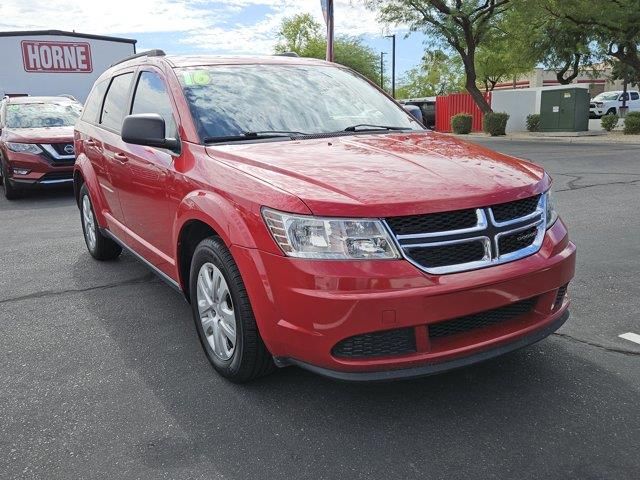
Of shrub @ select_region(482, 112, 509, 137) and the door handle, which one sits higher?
the door handle

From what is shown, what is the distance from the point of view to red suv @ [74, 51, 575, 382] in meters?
2.50

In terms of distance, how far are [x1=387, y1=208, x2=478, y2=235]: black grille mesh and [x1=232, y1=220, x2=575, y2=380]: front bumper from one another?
16cm

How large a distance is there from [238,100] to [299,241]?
1522 mm

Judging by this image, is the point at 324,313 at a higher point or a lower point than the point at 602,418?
higher

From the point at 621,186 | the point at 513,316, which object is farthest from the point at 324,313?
the point at 621,186

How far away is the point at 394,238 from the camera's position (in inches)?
98.7

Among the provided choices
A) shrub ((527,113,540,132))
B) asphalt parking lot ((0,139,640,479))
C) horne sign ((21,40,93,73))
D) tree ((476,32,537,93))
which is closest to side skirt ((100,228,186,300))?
asphalt parking lot ((0,139,640,479))

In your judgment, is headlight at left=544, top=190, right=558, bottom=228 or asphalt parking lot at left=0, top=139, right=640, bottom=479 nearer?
asphalt parking lot at left=0, top=139, right=640, bottom=479

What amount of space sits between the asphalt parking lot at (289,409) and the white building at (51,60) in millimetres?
15259

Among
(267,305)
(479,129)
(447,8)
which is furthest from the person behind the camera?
(479,129)

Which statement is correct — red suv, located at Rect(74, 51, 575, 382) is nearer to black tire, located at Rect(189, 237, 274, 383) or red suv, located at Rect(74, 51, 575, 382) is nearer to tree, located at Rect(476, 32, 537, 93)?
black tire, located at Rect(189, 237, 274, 383)

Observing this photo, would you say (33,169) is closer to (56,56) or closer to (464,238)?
(464,238)

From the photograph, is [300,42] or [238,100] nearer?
[238,100]

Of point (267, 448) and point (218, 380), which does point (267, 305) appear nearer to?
point (267, 448)
